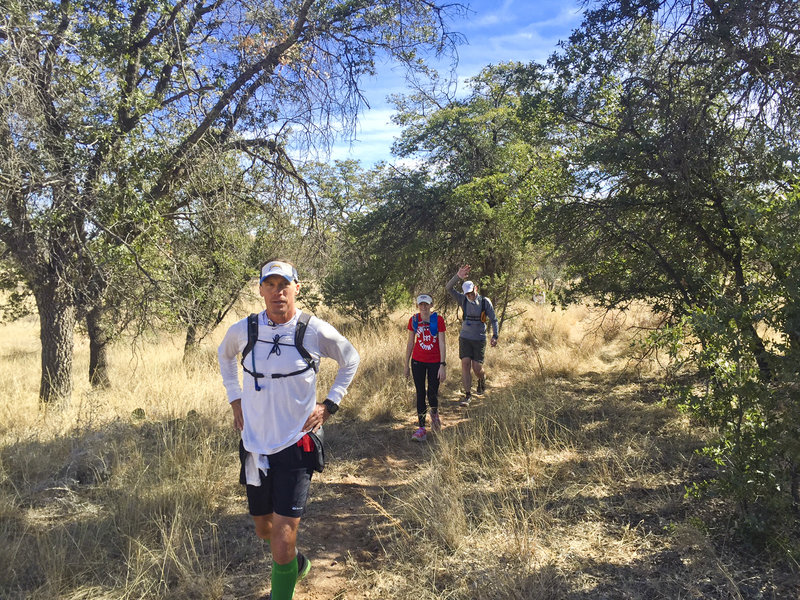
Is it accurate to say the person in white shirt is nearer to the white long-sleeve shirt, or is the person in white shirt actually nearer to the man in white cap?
the white long-sleeve shirt

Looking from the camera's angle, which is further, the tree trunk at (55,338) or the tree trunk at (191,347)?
the tree trunk at (191,347)

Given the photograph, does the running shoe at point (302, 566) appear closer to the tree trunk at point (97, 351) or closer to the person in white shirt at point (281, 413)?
the person in white shirt at point (281, 413)

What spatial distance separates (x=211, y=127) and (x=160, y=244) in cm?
180

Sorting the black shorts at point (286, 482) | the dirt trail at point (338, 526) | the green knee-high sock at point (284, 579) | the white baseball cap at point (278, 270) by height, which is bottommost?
the dirt trail at point (338, 526)

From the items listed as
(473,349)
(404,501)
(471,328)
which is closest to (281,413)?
(404,501)

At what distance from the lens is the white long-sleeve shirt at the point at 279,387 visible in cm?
260

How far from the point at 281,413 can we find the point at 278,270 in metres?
0.80

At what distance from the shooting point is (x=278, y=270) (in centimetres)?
270

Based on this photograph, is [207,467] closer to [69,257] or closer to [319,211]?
[69,257]

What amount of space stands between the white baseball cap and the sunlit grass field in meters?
1.91

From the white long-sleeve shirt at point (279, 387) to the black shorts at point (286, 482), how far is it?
0.22ft

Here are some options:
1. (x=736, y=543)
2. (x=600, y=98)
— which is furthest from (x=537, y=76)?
→ (x=736, y=543)

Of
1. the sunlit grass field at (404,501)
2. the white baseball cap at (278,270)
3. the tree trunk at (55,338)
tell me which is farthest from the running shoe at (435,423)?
the tree trunk at (55,338)

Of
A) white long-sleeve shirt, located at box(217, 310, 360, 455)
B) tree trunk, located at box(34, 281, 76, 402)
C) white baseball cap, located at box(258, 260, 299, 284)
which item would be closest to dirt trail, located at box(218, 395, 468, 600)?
white long-sleeve shirt, located at box(217, 310, 360, 455)
